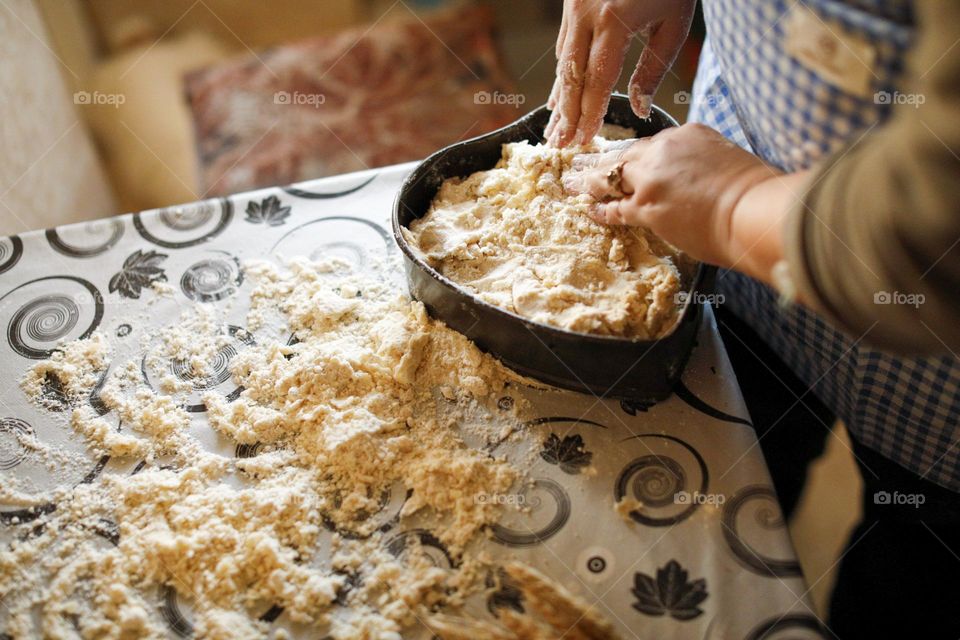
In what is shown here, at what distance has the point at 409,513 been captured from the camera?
825 mm

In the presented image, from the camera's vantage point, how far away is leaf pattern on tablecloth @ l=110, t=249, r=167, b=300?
1109mm

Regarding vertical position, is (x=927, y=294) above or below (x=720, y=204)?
below

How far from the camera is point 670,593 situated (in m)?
0.76

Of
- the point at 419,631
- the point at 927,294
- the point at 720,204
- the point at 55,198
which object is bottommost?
the point at 419,631

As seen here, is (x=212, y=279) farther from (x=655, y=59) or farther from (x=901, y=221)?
(x=901, y=221)

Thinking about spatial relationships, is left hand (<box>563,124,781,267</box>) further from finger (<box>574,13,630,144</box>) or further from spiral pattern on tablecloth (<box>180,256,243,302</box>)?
spiral pattern on tablecloth (<box>180,256,243,302</box>)

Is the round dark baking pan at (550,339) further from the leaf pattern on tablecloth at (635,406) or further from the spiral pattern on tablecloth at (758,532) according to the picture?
the spiral pattern on tablecloth at (758,532)

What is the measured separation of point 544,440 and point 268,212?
643 mm

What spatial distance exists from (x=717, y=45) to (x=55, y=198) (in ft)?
5.80

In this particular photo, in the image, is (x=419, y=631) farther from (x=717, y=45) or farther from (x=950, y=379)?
(x=717, y=45)

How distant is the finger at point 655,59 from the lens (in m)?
0.98

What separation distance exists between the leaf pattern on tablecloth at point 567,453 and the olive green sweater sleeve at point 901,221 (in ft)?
1.05

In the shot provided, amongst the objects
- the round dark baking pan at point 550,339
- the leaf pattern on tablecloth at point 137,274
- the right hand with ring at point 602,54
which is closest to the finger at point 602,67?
the right hand with ring at point 602,54

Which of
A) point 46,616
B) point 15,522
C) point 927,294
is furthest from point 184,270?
point 927,294
